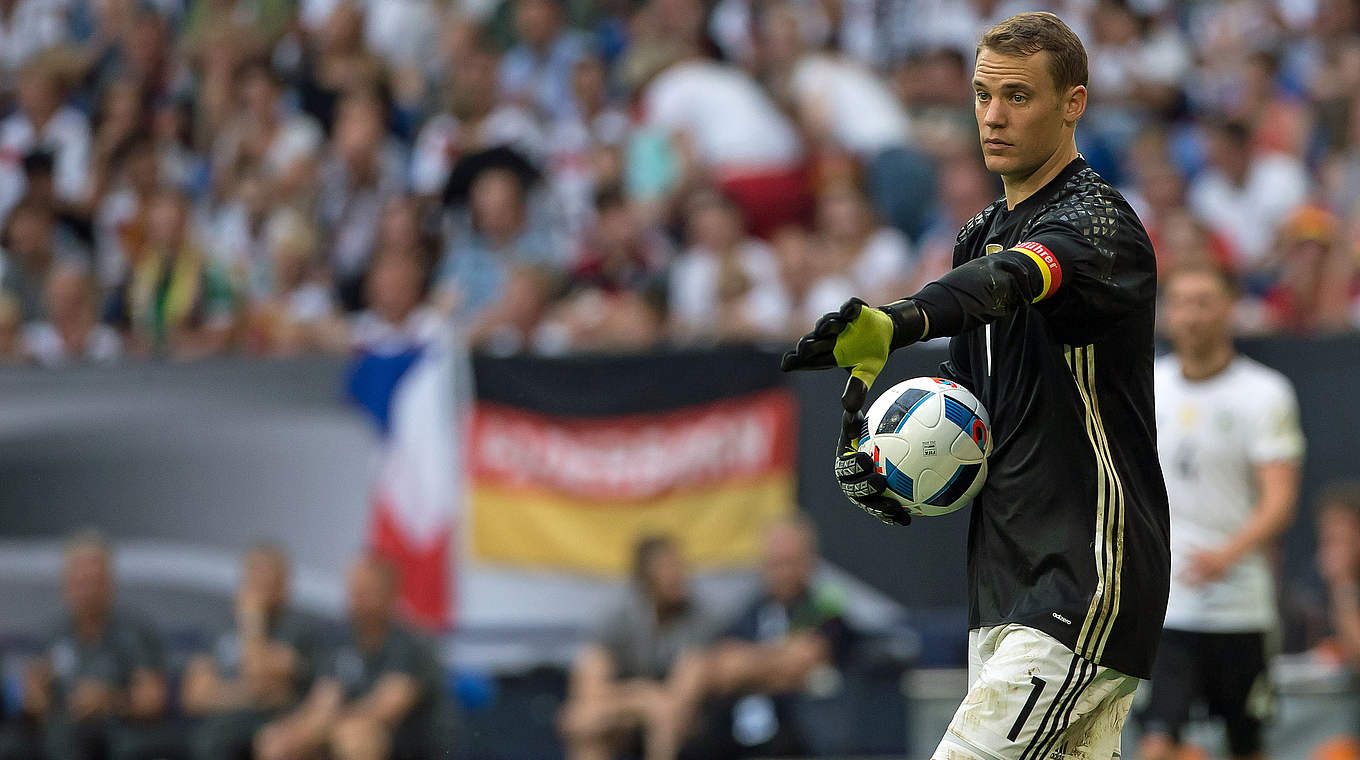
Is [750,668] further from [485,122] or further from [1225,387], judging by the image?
[485,122]

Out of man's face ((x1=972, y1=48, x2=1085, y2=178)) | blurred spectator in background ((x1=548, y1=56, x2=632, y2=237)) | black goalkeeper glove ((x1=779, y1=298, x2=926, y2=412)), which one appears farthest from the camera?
blurred spectator in background ((x1=548, y1=56, x2=632, y2=237))

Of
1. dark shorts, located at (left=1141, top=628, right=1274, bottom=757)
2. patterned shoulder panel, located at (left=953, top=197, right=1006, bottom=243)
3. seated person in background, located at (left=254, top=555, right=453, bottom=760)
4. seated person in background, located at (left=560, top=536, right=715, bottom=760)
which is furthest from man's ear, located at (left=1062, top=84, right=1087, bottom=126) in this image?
Answer: seated person in background, located at (left=254, top=555, right=453, bottom=760)

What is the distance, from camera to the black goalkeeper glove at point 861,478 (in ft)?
13.8

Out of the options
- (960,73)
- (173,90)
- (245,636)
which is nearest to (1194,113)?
(960,73)

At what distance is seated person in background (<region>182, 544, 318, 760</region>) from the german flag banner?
1.20 metres

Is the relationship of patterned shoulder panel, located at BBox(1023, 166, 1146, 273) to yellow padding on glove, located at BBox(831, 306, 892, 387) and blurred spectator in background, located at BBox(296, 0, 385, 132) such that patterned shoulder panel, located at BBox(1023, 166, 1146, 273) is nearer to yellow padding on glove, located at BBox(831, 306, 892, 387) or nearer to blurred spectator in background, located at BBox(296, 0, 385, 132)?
yellow padding on glove, located at BBox(831, 306, 892, 387)

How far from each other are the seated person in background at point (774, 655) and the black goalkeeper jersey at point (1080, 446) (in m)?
5.80

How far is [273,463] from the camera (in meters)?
11.3

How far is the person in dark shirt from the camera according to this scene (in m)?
4.21

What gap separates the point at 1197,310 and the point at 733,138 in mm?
5762

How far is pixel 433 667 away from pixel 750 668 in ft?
6.12

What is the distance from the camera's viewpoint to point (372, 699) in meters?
10.4

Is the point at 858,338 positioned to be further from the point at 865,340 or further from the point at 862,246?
the point at 862,246

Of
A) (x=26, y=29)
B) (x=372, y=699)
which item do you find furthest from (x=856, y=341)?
(x=26, y=29)
